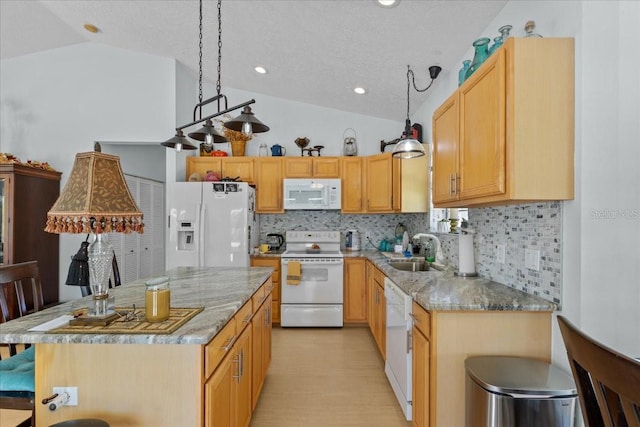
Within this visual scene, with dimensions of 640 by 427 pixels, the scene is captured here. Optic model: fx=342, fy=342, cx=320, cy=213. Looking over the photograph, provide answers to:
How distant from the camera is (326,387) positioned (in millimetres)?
2654

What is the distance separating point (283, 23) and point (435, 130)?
149 cm

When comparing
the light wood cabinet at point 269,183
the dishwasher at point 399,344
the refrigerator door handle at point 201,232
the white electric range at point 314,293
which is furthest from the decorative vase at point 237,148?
the dishwasher at point 399,344

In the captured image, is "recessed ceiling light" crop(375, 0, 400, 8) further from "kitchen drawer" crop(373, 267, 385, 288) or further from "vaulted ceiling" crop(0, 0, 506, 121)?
"kitchen drawer" crop(373, 267, 385, 288)

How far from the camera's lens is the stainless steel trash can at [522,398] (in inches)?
52.1

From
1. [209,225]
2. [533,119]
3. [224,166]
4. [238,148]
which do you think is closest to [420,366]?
[533,119]

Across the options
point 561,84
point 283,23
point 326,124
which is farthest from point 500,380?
point 326,124

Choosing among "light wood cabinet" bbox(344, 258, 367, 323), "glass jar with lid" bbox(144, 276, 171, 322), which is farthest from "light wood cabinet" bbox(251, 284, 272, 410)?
"light wood cabinet" bbox(344, 258, 367, 323)

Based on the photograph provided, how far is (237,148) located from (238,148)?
1cm

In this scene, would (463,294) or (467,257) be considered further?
(467,257)

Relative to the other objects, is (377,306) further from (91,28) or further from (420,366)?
(91,28)

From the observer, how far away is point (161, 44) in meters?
3.76

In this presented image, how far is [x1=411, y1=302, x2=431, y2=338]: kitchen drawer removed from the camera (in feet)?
5.74

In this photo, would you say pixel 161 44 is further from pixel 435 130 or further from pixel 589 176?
pixel 589 176

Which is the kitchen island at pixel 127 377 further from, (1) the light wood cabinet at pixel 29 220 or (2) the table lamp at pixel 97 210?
(1) the light wood cabinet at pixel 29 220
